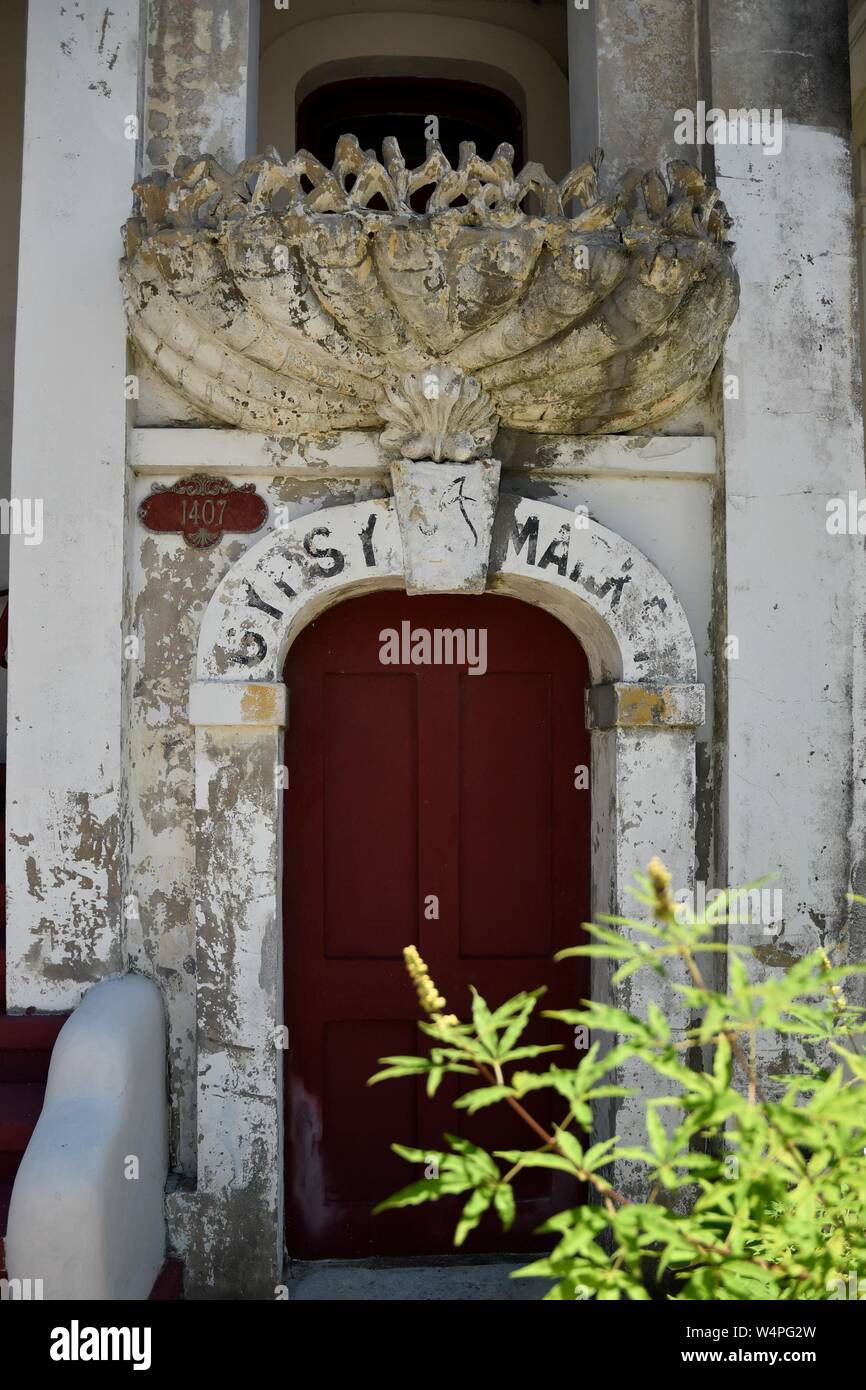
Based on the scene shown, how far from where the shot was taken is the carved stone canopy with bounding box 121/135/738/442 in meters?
3.87

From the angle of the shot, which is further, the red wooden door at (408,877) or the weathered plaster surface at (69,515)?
the red wooden door at (408,877)

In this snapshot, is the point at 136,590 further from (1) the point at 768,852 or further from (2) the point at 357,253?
(1) the point at 768,852

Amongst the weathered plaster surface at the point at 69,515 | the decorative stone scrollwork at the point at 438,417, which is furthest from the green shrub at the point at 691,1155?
the decorative stone scrollwork at the point at 438,417

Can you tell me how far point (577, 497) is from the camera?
4.42 meters

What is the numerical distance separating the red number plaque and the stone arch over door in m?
0.14

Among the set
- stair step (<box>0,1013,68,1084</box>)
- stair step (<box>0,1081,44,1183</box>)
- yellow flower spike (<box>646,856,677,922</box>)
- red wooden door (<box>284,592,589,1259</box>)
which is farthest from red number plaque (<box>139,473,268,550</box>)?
yellow flower spike (<box>646,856,677,922</box>)

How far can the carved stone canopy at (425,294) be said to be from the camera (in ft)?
12.7

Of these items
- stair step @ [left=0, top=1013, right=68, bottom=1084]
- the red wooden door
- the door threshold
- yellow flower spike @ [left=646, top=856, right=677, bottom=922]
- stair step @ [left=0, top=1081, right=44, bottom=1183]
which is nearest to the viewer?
yellow flower spike @ [left=646, top=856, right=677, bottom=922]

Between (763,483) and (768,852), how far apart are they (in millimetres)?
1374

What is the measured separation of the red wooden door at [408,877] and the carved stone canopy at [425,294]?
86 centimetres

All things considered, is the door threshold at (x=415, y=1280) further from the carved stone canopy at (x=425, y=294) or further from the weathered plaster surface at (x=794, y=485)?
the carved stone canopy at (x=425, y=294)

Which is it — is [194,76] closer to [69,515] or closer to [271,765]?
[69,515]

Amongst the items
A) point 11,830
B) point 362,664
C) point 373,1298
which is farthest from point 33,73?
point 373,1298

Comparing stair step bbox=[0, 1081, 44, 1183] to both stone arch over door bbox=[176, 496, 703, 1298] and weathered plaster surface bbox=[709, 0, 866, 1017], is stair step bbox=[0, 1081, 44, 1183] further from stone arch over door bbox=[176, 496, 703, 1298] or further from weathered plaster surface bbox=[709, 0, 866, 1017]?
weathered plaster surface bbox=[709, 0, 866, 1017]
